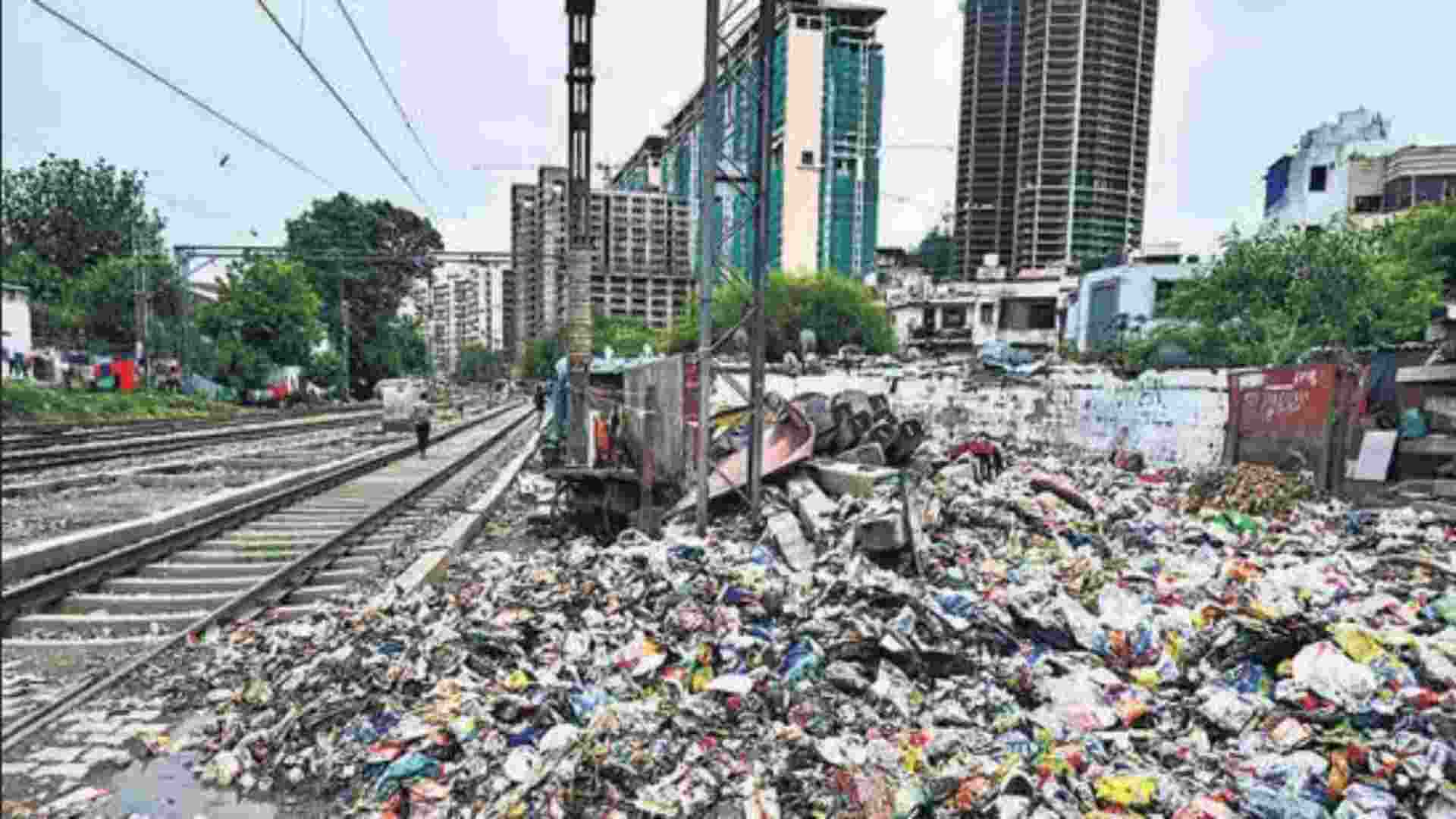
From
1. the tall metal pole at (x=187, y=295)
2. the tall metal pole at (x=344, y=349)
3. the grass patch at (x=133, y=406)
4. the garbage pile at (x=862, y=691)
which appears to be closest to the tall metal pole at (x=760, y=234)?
the garbage pile at (x=862, y=691)

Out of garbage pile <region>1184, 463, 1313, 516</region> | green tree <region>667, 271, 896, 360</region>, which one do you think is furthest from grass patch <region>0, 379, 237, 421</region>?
garbage pile <region>1184, 463, 1313, 516</region>

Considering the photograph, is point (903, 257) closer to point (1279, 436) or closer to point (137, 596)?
point (1279, 436)

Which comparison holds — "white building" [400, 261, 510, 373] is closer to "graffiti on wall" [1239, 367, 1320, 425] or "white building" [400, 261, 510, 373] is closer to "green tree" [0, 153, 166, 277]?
"green tree" [0, 153, 166, 277]

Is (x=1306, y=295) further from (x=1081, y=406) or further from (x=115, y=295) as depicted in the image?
(x=115, y=295)

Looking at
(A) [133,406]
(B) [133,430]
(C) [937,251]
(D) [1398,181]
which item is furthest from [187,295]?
(C) [937,251]

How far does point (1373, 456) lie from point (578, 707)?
12700mm

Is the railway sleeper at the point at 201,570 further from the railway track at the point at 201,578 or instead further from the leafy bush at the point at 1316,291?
the leafy bush at the point at 1316,291

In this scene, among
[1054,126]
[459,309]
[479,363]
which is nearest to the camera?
[1054,126]

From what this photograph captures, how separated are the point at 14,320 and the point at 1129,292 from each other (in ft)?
121

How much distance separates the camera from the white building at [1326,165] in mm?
32531

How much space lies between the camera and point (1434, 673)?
409 centimetres

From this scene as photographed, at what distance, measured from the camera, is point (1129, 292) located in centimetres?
3291

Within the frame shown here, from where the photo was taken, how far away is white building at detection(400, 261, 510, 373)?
183ft

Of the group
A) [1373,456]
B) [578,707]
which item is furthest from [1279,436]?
[578,707]
